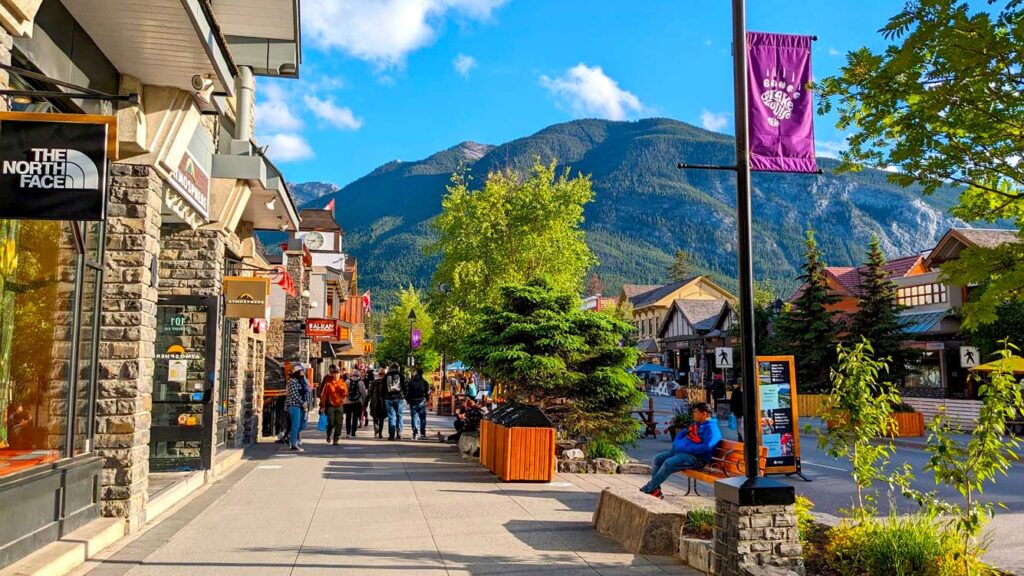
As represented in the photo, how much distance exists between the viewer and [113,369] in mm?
8398

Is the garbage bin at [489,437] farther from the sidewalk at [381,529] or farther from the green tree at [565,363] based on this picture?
the green tree at [565,363]

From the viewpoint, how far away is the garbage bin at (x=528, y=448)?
40.5ft

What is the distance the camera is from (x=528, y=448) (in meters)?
12.4

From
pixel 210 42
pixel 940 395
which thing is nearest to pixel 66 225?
pixel 210 42

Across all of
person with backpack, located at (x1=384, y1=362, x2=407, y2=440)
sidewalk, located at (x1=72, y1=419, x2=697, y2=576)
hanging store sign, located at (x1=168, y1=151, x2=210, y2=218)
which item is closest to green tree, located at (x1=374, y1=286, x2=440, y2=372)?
person with backpack, located at (x1=384, y1=362, x2=407, y2=440)

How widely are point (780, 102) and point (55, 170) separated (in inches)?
241

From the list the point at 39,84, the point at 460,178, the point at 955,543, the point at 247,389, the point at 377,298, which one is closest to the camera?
the point at 955,543

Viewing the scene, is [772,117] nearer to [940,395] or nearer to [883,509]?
[883,509]

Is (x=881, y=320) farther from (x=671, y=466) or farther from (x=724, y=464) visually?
(x=671, y=466)

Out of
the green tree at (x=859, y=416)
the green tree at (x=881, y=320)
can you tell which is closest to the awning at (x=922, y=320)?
the green tree at (x=881, y=320)

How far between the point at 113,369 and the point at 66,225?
5.56 ft

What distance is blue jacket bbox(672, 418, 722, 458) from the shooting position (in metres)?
10.7

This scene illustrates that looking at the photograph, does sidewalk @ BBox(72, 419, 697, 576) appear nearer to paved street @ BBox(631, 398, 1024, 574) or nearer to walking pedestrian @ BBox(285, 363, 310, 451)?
paved street @ BBox(631, 398, 1024, 574)

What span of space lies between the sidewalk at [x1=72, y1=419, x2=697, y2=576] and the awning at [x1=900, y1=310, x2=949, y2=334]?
3017 centimetres
